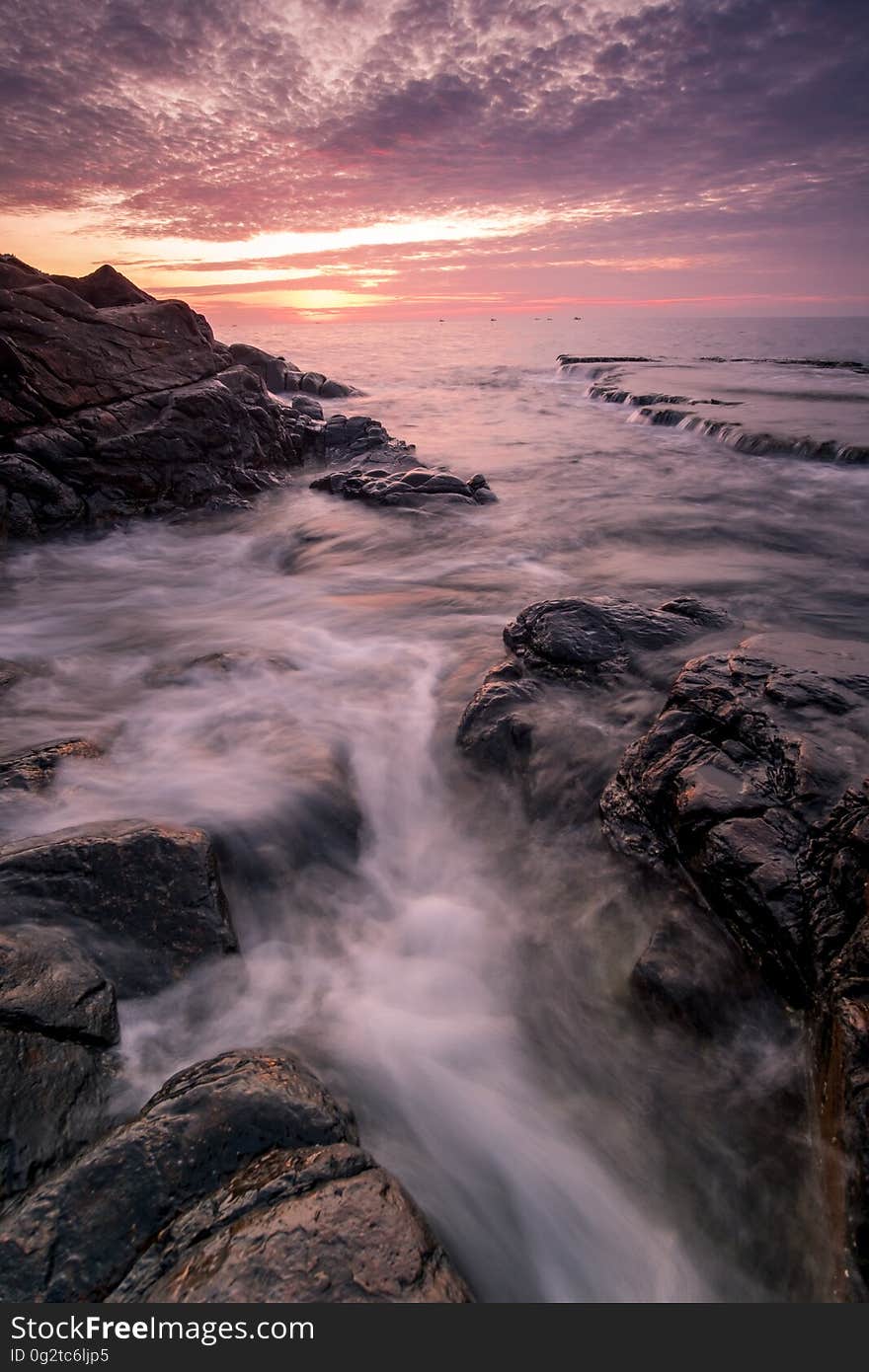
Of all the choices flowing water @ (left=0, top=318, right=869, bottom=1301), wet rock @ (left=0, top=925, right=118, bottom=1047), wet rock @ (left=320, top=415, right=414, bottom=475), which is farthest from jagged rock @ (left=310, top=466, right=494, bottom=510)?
wet rock @ (left=0, top=925, right=118, bottom=1047)

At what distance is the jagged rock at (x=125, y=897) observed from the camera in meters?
3.29

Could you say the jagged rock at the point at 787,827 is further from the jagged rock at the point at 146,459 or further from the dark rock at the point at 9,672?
the jagged rock at the point at 146,459

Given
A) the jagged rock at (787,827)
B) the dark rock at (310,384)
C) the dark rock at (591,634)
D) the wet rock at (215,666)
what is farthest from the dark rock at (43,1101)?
the dark rock at (310,384)

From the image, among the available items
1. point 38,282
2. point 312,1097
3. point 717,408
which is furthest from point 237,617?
point 717,408

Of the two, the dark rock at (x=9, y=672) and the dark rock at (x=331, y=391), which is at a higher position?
the dark rock at (x=331, y=391)

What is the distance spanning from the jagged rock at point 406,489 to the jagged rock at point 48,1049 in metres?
10.8

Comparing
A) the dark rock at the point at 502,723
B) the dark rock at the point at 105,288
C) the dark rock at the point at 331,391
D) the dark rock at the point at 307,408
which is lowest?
the dark rock at the point at 502,723

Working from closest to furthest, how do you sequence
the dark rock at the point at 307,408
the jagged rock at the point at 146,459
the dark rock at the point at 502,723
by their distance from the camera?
the dark rock at the point at 502,723, the jagged rock at the point at 146,459, the dark rock at the point at 307,408

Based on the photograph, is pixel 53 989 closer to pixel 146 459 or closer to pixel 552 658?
pixel 552 658

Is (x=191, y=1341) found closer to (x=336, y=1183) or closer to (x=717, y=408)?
(x=336, y=1183)

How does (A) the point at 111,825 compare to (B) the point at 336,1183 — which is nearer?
(B) the point at 336,1183

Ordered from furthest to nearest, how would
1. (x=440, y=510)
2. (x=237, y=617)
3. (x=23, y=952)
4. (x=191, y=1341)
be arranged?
(x=440, y=510) → (x=237, y=617) → (x=23, y=952) → (x=191, y=1341)

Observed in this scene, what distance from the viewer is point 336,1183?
228cm

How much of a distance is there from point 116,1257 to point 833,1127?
266 cm
